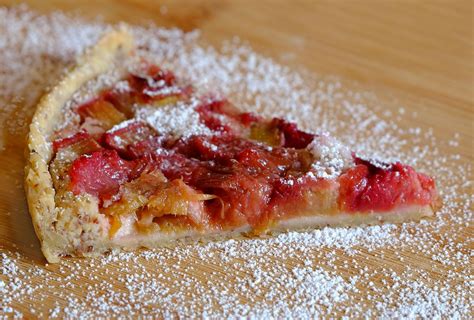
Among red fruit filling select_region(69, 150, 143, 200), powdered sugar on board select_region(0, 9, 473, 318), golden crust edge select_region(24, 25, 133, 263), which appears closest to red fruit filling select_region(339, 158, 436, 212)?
powdered sugar on board select_region(0, 9, 473, 318)

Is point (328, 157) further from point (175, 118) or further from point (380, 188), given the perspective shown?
point (175, 118)

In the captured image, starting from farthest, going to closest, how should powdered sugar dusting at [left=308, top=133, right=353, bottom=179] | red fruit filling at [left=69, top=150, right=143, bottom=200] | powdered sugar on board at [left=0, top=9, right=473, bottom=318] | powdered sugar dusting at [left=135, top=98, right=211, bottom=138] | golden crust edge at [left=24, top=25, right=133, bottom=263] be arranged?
powdered sugar dusting at [left=135, top=98, right=211, bottom=138] → powdered sugar dusting at [left=308, top=133, right=353, bottom=179] → red fruit filling at [left=69, top=150, right=143, bottom=200] → golden crust edge at [left=24, top=25, right=133, bottom=263] → powdered sugar on board at [left=0, top=9, right=473, bottom=318]

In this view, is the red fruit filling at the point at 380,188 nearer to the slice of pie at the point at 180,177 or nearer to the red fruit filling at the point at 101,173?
the slice of pie at the point at 180,177

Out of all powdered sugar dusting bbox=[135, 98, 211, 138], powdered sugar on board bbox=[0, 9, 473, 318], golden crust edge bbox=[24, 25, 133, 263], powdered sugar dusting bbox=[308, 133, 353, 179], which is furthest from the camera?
powdered sugar dusting bbox=[135, 98, 211, 138]

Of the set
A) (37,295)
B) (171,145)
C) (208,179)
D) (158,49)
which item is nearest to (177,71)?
(158,49)

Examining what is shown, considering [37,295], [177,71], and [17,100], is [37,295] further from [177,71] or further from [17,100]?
[177,71]

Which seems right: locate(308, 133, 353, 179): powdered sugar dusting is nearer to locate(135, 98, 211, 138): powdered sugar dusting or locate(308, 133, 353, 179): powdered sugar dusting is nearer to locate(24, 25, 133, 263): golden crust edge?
locate(135, 98, 211, 138): powdered sugar dusting

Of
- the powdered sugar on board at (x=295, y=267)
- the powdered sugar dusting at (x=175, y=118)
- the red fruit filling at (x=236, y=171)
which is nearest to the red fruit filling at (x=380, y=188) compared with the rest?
the red fruit filling at (x=236, y=171)

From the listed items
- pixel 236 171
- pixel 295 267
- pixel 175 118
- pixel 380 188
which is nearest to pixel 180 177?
pixel 236 171
